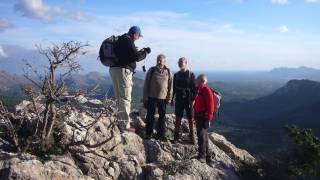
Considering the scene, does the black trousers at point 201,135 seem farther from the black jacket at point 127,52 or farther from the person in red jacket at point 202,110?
the black jacket at point 127,52

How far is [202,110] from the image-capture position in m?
14.1

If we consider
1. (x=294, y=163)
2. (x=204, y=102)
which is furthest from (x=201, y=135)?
(x=294, y=163)

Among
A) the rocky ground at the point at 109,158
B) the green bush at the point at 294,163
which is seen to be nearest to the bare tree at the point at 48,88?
the rocky ground at the point at 109,158

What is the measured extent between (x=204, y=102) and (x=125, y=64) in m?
2.84

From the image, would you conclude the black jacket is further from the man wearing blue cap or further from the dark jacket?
the dark jacket

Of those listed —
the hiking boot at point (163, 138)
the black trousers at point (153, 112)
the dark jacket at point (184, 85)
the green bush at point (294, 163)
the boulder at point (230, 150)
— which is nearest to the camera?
the black trousers at point (153, 112)

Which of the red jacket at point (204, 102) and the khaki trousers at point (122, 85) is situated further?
the khaki trousers at point (122, 85)

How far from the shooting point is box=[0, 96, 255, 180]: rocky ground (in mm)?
11128

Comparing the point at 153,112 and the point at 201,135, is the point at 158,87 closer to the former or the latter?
the point at 153,112

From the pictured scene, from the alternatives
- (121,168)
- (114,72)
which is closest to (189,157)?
(121,168)

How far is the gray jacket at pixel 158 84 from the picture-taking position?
579 inches

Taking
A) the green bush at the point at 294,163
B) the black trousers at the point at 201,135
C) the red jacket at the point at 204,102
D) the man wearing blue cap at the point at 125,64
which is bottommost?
the green bush at the point at 294,163

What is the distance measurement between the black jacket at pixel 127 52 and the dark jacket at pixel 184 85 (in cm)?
170

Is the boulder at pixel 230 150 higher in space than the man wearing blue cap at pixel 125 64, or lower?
lower
